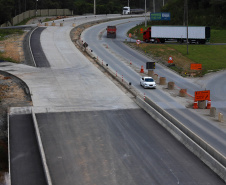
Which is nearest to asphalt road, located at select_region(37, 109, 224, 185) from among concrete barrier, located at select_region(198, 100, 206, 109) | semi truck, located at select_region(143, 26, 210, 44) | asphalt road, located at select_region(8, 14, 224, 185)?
asphalt road, located at select_region(8, 14, 224, 185)

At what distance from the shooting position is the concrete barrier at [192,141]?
28609 mm

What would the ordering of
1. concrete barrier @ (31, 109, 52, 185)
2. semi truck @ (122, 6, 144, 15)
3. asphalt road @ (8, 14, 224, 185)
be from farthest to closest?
semi truck @ (122, 6, 144, 15) < asphalt road @ (8, 14, 224, 185) < concrete barrier @ (31, 109, 52, 185)

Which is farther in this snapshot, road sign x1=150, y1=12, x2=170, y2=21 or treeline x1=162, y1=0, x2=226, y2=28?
treeline x1=162, y1=0, x2=226, y2=28

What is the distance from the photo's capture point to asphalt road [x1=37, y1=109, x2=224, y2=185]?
27672 millimetres

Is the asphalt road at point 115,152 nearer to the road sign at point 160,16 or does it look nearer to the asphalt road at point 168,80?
the asphalt road at point 168,80

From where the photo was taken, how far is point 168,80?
6103cm

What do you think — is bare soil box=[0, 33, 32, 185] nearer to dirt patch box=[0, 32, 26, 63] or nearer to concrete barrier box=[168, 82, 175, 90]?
dirt patch box=[0, 32, 26, 63]

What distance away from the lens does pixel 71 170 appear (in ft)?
93.7

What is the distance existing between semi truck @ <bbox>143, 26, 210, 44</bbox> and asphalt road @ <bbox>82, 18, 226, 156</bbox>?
7110 mm

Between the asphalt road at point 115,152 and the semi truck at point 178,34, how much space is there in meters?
49.7

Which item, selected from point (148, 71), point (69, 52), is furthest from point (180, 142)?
point (69, 52)

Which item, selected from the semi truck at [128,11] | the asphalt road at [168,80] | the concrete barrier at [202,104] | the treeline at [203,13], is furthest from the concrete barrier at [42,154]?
the semi truck at [128,11]

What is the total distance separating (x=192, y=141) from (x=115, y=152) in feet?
19.2

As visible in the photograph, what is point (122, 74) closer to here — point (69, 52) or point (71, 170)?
point (69, 52)
